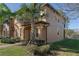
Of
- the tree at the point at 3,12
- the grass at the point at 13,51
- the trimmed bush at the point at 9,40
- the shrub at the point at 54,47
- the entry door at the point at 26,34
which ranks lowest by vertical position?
the grass at the point at 13,51

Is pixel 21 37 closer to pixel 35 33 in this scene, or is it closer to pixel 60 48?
pixel 35 33

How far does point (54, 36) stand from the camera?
4.41 m

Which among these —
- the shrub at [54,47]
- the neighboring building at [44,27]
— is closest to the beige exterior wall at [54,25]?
the neighboring building at [44,27]

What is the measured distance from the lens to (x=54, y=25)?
175 inches

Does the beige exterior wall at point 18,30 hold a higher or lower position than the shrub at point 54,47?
higher

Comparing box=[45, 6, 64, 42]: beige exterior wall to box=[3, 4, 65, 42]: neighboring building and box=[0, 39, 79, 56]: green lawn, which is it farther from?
box=[0, 39, 79, 56]: green lawn

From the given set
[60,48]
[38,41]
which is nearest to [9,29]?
[38,41]

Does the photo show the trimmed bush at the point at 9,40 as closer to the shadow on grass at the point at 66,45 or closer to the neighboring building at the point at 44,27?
the neighboring building at the point at 44,27

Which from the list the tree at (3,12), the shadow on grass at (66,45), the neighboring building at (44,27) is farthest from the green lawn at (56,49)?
the tree at (3,12)

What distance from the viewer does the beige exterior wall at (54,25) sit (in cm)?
441

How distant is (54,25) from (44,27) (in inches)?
6.2

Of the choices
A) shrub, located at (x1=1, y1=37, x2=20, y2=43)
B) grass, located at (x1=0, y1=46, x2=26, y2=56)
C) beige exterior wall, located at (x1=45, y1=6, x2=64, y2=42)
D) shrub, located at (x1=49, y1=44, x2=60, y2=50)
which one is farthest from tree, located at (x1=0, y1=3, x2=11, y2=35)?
shrub, located at (x1=49, y1=44, x2=60, y2=50)

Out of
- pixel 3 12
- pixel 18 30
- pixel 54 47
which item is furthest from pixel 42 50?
pixel 3 12

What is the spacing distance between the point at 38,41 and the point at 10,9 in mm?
647
